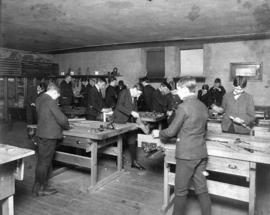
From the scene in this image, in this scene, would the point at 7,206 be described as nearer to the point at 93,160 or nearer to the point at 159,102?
the point at 93,160

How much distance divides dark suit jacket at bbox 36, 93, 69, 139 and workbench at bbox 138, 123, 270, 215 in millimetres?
1143

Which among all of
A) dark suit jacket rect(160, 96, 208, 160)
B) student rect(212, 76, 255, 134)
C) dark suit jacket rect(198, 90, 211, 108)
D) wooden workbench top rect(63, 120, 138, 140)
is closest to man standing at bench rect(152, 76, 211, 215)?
dark suit jacket rect(160, 96, 208, 160)

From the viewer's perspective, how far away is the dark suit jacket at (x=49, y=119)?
3.25 metres

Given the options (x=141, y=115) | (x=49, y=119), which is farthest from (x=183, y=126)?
(x=141, y=115)

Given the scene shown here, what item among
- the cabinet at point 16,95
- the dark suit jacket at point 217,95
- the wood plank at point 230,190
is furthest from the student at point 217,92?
the cabinet at point 16,95

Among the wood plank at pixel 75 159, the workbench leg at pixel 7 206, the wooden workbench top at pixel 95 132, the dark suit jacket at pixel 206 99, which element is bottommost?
the workbench leg at pixel 7 206

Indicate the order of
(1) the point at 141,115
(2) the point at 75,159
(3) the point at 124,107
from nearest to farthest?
(2) the point at 75,159 → (3) the point at 124,107 → (1) the point at 141,115

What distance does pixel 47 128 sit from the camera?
10.6ft

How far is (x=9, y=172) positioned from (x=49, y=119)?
0.99m

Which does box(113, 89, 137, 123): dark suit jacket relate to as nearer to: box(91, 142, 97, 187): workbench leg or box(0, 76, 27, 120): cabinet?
box(91, 142, 97, 187): workbench leg

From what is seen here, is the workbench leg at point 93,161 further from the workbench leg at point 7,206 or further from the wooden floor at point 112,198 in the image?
the workbench leg at point 7,206

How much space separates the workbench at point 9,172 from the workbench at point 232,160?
136 cm

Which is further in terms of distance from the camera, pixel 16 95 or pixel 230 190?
pixel 16 95

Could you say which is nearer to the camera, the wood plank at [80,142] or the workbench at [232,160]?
the workbench at [232,160]
